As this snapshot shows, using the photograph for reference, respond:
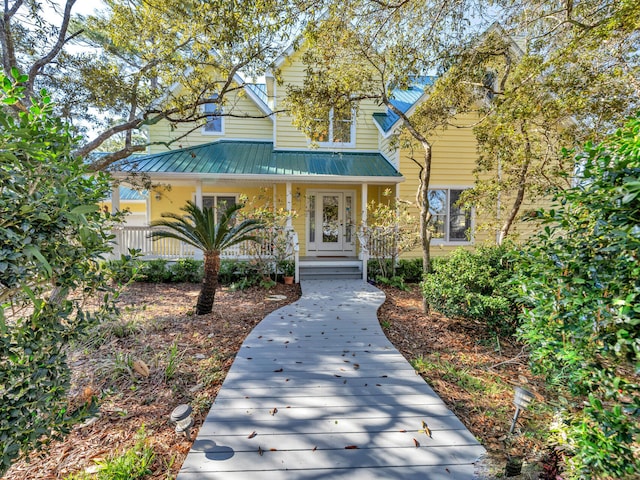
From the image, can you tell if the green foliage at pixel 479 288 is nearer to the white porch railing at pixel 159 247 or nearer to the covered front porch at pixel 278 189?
the covered front porch at pixel 278 189

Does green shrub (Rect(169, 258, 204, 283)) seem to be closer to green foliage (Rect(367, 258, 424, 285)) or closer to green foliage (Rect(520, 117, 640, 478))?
green foliage (Rect(367, 258, 424, 285))

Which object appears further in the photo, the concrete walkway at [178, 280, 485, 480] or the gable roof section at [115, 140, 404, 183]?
the gable roof section at [115, 140, 404, 183]

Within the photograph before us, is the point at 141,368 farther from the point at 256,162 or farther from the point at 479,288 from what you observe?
the point at 256,162

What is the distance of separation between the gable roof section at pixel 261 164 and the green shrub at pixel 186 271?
2.65m

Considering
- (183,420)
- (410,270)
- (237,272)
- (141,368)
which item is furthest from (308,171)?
(183,420)

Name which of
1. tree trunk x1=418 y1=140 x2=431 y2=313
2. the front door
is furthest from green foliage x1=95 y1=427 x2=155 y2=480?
the front door

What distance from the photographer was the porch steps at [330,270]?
1000 cm

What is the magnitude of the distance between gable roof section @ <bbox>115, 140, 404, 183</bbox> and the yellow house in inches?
1.3

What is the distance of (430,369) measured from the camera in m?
4.14

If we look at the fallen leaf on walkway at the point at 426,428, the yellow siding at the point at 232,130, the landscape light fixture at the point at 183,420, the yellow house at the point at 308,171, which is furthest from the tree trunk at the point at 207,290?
the yellow siding at the point at 232,130

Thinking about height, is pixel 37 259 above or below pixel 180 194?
below

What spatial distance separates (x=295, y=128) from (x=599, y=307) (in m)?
11.5

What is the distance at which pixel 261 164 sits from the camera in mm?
10656

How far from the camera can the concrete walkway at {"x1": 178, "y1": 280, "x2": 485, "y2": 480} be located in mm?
2417
